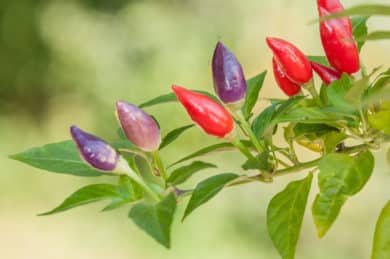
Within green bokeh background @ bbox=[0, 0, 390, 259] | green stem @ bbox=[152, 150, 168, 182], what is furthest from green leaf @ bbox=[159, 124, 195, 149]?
green bokeh background @ bbox=[0, 0, 390, 259]

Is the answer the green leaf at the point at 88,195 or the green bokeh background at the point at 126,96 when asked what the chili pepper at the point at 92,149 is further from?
the green bokeh background at the point at 126,96

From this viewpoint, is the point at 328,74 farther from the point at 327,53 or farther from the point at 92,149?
the point at 92,149

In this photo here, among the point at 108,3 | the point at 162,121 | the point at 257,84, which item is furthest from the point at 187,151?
the point at 257,84

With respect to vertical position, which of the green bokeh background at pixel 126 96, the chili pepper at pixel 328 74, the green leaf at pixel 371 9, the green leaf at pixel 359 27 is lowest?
the green bokeh background at pixel 126 96

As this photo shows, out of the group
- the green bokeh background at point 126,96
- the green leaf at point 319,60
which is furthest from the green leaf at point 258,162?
the green bokeh background at point 126,96

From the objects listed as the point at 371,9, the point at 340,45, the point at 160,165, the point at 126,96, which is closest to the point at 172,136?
the point at 160,165

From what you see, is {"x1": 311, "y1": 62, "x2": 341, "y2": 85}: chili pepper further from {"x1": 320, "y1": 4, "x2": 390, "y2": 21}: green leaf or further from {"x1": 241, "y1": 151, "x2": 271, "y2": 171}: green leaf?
{"x1": 320, "y1": 4, "x2": 390, "y2": 21}: green leaf
